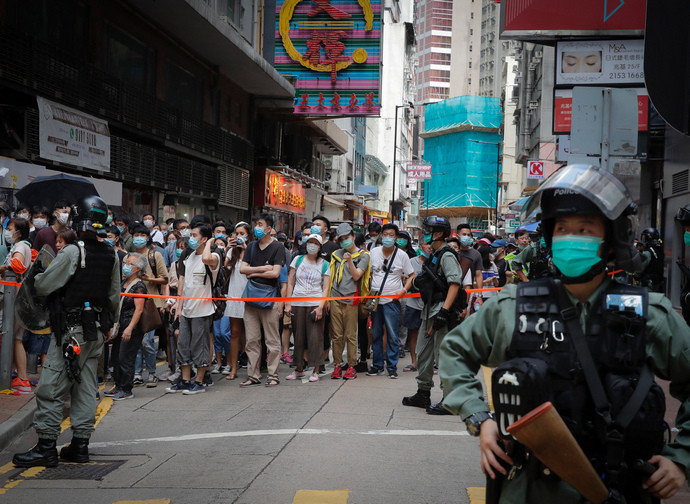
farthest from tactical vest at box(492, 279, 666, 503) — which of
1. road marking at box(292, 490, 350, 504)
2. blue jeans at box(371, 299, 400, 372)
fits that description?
blue jeans at box(371, 299, 400, 372)

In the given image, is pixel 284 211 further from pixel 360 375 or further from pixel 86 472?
pixel 86 472

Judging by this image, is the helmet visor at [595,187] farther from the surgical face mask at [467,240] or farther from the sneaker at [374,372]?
the surgical face mask at [467,240]

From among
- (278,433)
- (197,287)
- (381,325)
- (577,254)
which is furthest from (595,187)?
(381,325)

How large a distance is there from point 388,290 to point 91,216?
18.7 ft

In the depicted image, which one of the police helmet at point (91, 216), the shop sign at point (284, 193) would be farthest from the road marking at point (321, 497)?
the shop sign at point (284, 193)

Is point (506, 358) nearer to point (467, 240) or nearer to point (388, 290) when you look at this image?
point (388, 290)

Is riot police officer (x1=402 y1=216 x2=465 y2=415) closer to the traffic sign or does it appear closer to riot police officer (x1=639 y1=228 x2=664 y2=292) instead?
riot police officer (x1=639 y1=228 x2=664 y2=292)

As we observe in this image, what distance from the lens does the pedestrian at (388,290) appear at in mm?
11305

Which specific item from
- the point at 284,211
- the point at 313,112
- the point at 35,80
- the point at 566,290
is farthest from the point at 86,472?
the point at 284,211

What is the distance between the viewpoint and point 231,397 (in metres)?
9.52

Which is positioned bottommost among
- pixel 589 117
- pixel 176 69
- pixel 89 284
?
pixel 89 284

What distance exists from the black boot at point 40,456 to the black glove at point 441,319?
3923mm

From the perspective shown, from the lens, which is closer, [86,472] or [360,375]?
[86,472]

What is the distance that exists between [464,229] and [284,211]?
70.9 ft
